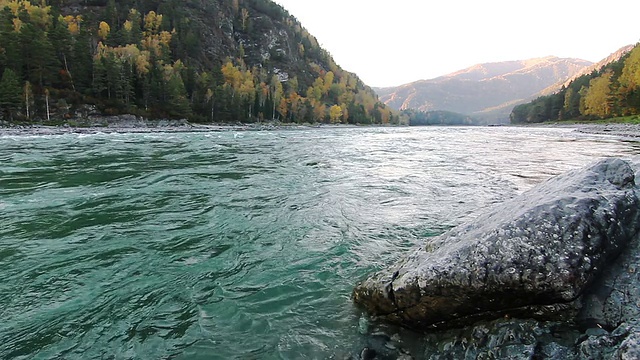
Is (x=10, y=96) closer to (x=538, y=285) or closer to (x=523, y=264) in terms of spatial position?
(x=523, y=264)

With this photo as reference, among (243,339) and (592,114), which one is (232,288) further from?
(592,114)

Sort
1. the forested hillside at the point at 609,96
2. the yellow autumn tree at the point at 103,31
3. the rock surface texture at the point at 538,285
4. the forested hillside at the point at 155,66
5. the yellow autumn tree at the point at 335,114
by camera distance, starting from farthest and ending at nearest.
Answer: the yellow autumn tree at the point at 335,114 < the yellow autumn tree at the point at 103,31 < the forested hillside at the point at 609,96 < the forested hillside at the point at 155,66 < the rock surface texture at the point at 538,285

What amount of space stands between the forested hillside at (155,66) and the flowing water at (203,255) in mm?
62339

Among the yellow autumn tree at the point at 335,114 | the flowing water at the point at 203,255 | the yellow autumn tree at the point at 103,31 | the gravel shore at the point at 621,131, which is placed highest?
the yellow autumn tree at the point at 103,31

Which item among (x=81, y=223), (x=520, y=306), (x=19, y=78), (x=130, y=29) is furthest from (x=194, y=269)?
Answer: (x=130, y=29)

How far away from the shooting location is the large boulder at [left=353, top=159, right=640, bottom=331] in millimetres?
3666

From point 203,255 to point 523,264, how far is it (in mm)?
6080

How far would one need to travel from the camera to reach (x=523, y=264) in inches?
149

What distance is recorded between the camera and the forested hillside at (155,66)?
66.3 meters

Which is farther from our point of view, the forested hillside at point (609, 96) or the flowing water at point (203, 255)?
the forested hillside at point (609, 96)

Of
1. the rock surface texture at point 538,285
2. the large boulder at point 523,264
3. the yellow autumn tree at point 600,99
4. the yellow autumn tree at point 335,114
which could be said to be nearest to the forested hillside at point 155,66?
the yellow autumn tree at point 335,114

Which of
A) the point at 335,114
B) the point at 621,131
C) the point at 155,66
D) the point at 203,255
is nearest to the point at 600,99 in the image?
the point at 621,131

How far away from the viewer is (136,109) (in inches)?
2913

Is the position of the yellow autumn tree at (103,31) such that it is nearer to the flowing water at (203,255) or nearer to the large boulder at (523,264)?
the flowing water at (203,255)
